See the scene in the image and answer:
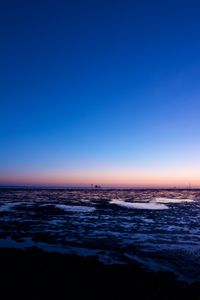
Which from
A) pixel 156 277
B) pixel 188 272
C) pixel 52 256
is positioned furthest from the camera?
pixel 52 256

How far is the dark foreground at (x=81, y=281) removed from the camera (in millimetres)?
8363

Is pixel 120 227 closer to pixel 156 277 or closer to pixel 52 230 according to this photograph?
pixel 52 230

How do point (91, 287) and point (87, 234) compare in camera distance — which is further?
point (87, 234)

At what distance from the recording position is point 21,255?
12773 mm

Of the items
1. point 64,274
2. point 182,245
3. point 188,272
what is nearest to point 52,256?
point 64,274

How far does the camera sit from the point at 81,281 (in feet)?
31.1

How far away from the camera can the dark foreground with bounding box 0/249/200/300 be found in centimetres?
836

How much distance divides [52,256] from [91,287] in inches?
167

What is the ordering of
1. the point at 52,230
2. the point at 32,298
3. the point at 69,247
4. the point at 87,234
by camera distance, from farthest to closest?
the point at 52,230 → the point at 87,234 → the point at 69,247 → the point at 32,298

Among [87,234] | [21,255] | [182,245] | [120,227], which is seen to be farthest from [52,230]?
[182,245]

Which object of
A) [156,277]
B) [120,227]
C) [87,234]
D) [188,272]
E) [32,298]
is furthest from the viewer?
[120,227]

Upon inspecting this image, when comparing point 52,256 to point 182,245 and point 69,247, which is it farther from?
point 182,245

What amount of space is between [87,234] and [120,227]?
170 inches

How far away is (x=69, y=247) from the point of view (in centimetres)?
1549
